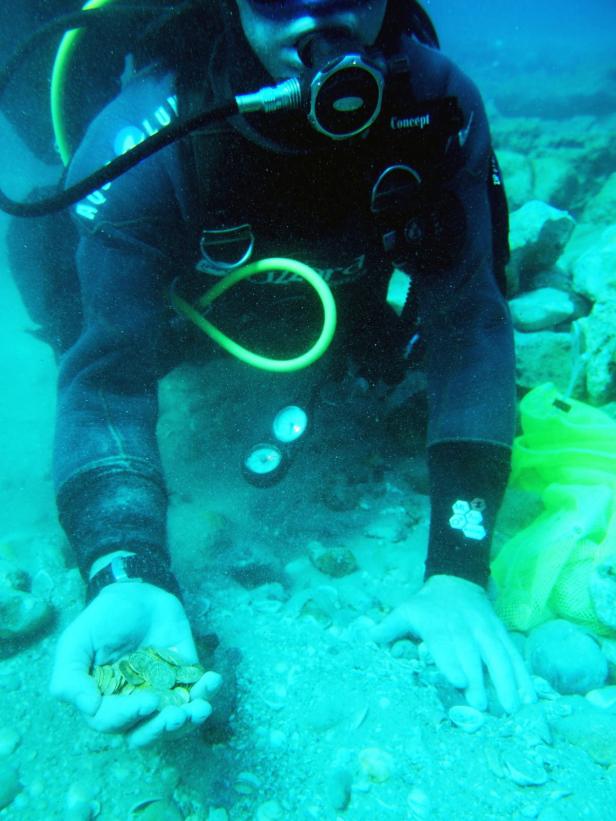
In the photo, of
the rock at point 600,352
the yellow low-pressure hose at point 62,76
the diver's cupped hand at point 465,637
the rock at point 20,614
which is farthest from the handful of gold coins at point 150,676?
the rock at point 600,352

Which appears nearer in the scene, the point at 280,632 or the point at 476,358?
the point at 280,632

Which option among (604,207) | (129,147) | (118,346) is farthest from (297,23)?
(604,207)

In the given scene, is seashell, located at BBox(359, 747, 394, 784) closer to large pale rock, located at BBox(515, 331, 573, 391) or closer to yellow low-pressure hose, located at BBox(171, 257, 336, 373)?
yellow low-pressure hose, located at BBox(171, 257, 336, 373)

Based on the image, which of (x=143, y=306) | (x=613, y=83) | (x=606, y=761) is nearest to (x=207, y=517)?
(x=143, y=306)

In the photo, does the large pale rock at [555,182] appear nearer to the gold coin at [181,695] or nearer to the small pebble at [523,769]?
the small pebble at [523,769]

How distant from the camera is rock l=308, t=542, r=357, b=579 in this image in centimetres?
264

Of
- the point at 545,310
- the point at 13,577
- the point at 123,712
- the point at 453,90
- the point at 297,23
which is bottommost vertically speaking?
the point at 13,577

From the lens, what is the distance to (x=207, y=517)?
10.6 feet

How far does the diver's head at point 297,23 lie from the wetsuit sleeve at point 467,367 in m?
0.63

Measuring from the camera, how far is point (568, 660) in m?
1.89

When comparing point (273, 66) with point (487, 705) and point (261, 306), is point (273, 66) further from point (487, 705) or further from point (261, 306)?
point (487, 705)

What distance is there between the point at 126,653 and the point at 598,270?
377 centimetres

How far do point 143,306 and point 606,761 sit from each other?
Answer: 232cm

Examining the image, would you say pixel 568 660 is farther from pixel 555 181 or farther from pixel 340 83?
pixel 555 181
